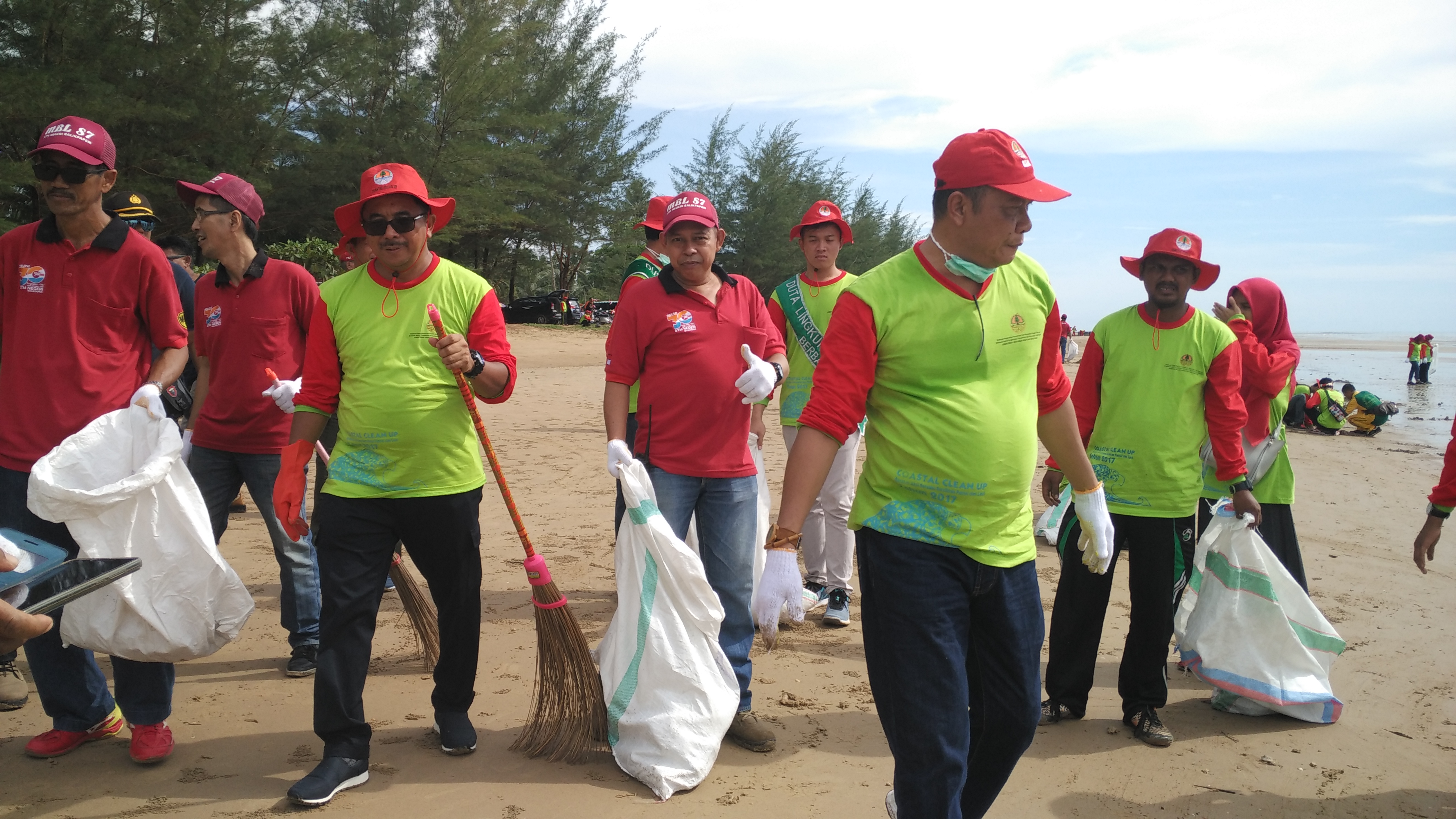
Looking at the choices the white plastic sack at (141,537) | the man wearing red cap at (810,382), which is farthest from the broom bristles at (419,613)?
the man wearing red cap at (810,382)

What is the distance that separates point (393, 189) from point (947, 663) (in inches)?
92.4

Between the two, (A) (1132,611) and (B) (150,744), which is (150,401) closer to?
(B) (150,744)

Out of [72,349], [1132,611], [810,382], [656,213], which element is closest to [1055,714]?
[1132,611]

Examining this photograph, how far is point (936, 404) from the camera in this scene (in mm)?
2576

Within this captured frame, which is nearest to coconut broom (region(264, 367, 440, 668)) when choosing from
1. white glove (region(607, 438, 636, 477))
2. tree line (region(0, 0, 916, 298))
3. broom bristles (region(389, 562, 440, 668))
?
broom bristles (region(389, 562, 440, 668))

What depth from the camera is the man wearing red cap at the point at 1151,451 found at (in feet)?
13.2

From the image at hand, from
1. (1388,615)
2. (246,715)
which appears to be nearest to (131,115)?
(246,715)

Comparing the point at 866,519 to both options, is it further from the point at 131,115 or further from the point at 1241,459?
the point at 131,115

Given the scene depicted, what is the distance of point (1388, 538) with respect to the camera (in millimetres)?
8289

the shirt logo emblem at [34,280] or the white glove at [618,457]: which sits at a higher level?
the shirt logo emblem at [34,280]

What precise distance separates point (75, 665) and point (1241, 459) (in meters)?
4.61

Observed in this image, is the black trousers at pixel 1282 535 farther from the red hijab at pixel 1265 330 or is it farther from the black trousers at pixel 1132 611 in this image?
the black trousers at pixel 1132 611

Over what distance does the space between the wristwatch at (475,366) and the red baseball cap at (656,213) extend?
191 cm

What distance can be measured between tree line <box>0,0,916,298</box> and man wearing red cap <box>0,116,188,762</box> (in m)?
14.4
